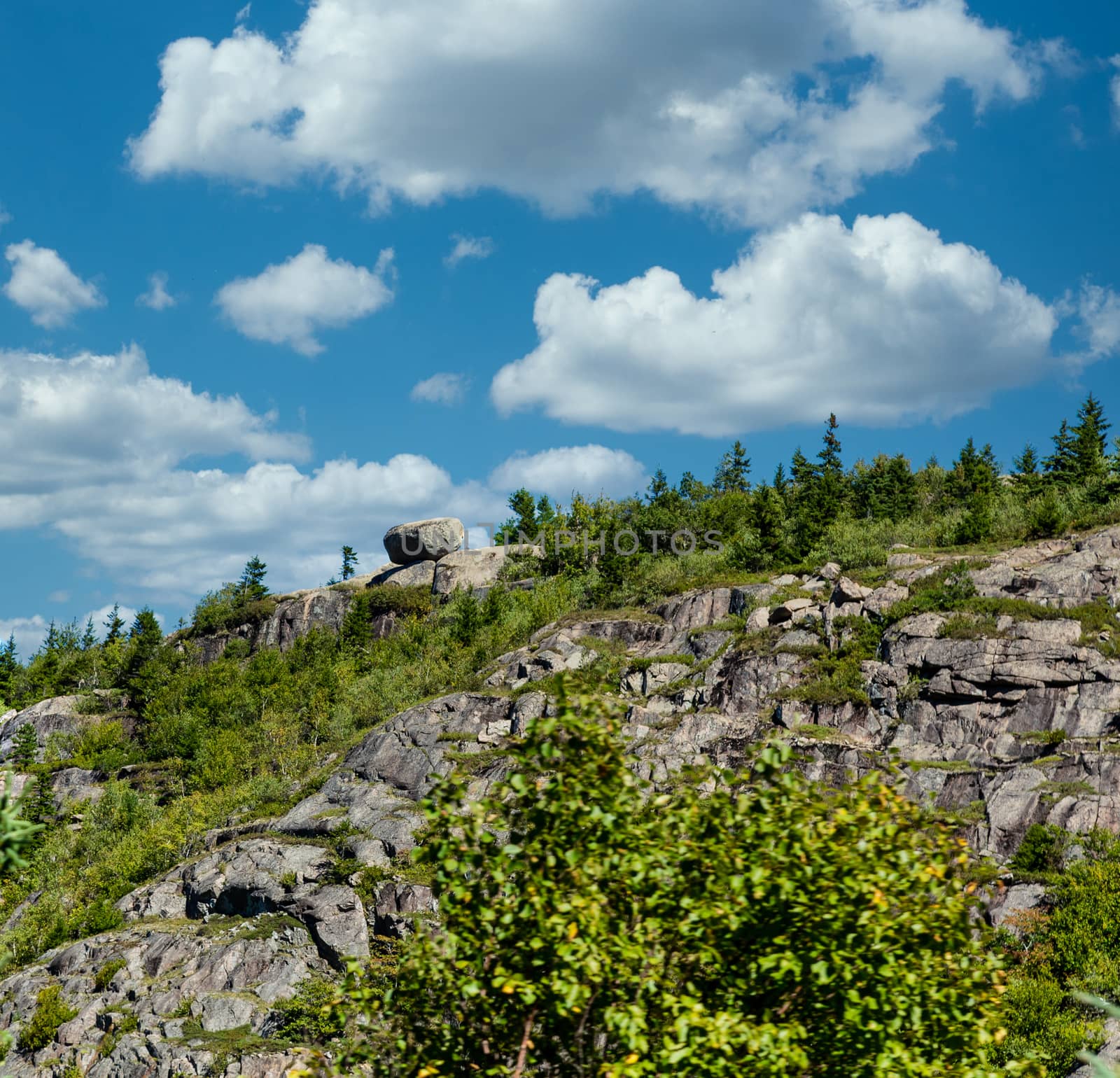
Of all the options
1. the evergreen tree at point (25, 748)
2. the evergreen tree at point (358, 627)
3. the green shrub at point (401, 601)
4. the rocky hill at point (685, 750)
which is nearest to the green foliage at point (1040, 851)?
the rocky hill at point (685, 750)

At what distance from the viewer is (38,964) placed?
5241cm

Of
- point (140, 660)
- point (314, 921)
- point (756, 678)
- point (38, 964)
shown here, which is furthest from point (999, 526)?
point (140, 660)

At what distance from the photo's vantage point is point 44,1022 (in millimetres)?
45656

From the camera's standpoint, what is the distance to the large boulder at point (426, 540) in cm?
12138

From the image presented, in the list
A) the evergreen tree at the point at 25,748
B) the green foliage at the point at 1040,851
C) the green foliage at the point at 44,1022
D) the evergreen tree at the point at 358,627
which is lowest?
the green foliage at the point at 44,1022

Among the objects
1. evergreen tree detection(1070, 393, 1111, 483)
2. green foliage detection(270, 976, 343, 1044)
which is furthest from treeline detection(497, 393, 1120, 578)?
green foliage detection(270, 976, 343, 1044)

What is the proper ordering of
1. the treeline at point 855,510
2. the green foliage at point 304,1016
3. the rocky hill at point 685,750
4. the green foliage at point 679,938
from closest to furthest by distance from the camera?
1. the green foliage at point 679,938
2. the green foliage at point 304,1016
3. the rocky hill at point 685,750
4. the treeline at point 855,510

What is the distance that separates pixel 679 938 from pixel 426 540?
→ 370 ft

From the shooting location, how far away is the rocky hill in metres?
43.8

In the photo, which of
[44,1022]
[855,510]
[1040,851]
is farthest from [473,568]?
[1040,851]

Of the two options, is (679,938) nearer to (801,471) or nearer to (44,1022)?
(44,1022)

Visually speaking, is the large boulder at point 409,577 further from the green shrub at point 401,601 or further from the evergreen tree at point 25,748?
the evergreen tree at point 25,748

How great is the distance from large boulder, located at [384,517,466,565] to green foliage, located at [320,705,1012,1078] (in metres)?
109

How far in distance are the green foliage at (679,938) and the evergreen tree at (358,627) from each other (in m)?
88.9
